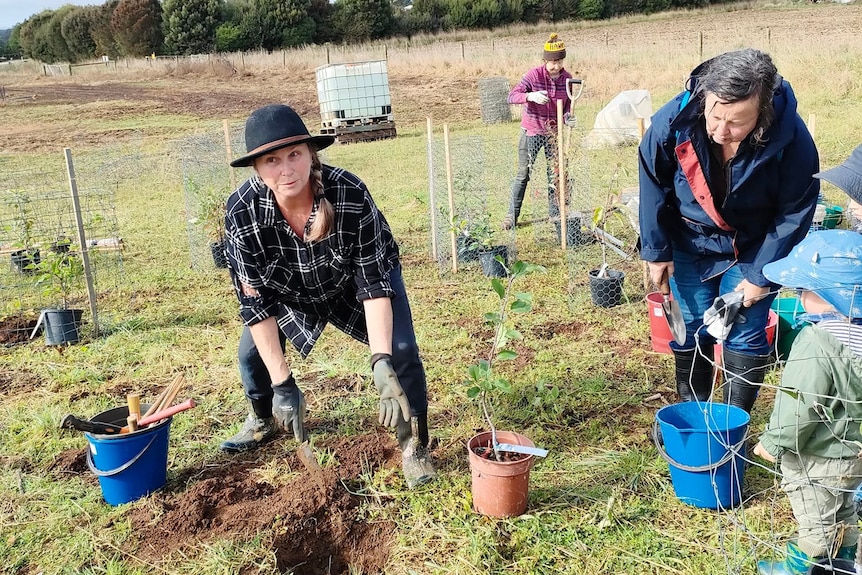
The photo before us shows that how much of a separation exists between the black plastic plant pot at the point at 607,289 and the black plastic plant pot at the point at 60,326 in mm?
3690

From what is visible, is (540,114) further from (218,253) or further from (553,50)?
(218,253)

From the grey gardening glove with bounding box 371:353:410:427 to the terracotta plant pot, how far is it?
32 cm

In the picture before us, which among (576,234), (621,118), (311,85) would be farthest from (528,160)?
(311,85)

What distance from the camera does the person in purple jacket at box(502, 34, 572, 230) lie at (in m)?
6.37

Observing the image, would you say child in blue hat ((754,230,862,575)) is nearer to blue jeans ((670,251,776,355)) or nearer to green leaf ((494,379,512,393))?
blue jeans ((670,251,776,355))

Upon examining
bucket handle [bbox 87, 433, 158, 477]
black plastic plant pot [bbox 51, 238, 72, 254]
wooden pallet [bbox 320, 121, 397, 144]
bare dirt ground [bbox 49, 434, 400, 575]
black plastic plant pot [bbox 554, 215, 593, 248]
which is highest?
wooden pallet [bbox 320, 121, 397, 144]

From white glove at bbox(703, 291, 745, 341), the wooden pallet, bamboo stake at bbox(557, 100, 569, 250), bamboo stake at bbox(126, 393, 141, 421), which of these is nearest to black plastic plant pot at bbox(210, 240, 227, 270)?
bamboo stake at bbox(557, 100, 569, 250)

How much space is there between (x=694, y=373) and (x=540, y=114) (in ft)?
12.5

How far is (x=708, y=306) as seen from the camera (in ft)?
9.73

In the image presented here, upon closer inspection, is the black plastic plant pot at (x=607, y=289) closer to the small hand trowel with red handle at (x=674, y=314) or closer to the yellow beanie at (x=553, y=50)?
the small hand trowel with red handle at (x=674, y=314)

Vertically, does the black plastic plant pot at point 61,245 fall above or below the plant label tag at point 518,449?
above

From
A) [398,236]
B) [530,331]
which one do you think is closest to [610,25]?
[398,236]

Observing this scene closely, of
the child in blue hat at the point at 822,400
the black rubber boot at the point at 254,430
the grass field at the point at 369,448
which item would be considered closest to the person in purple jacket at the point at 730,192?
the child in blue hat at the point at 822,400

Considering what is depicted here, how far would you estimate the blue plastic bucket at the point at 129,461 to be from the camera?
276 cm
